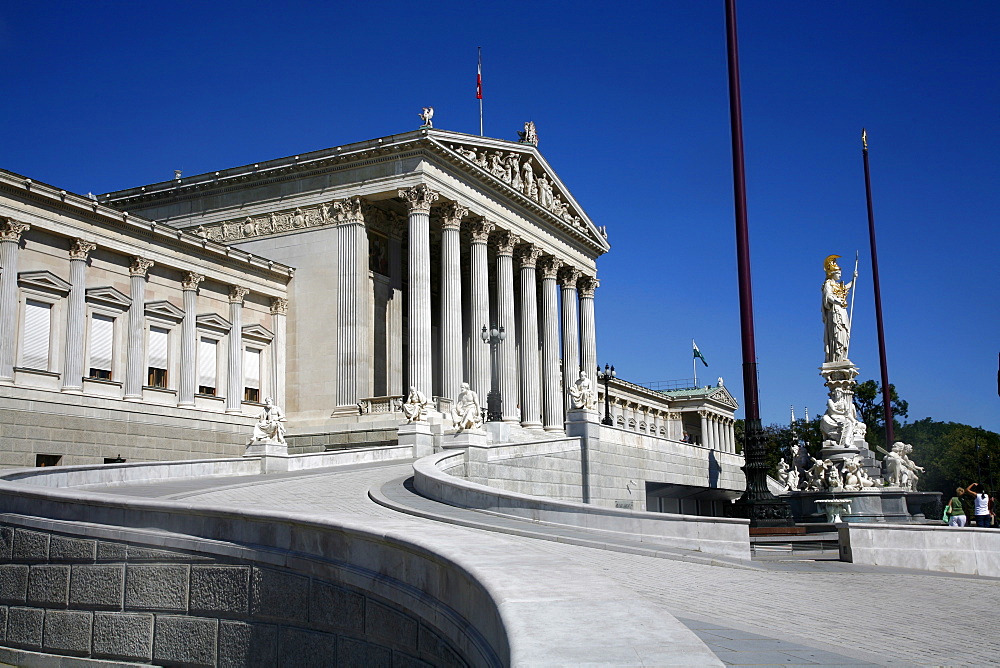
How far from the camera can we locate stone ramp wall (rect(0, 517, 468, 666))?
7.83 meters

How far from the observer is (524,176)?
176 feet

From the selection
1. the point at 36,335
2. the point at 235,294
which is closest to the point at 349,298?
the point at 235,294

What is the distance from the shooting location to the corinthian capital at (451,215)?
46.4 metres

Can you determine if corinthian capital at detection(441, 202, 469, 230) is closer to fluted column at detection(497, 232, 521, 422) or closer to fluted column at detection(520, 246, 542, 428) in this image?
fluted column at detection(497, 232, 521, 422)

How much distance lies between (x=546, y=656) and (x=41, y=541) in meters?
10.7

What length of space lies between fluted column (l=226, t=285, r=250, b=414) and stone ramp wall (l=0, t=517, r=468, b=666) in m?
30.4

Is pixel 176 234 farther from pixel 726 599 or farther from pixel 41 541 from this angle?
pixel 726 599

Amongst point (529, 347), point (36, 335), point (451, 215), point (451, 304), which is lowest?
point (36, 335)

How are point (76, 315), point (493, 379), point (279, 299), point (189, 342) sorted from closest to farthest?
point (76, 315), point (189, 342), point (279, 299), point (493, 379)

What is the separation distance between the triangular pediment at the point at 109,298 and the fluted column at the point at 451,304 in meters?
14.4

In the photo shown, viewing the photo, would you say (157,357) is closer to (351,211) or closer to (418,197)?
(351,211)

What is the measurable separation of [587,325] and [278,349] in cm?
2241

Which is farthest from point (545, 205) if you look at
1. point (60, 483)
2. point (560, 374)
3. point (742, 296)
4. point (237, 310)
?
point (60, 483)

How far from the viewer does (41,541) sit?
12461mm
